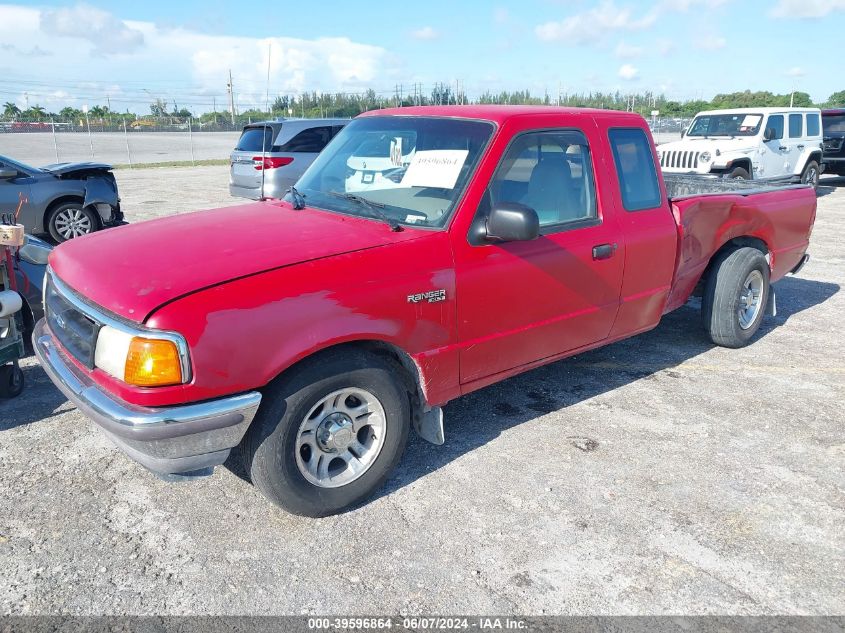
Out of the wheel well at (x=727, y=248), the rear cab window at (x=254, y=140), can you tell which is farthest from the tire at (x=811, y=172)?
the rear cab window at (x=254, y=140)

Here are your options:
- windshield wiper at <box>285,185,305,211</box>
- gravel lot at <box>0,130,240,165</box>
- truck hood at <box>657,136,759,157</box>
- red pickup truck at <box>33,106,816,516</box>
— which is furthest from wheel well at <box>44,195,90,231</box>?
gravel lot at <box>0,130,240,165</box>

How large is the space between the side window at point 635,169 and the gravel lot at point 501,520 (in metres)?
1.33

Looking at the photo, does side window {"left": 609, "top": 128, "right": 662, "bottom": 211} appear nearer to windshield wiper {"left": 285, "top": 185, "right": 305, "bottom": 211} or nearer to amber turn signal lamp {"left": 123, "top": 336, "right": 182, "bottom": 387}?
windshield wiper {"left": 285, "top": 185, "right": 305, "bottom": 211}

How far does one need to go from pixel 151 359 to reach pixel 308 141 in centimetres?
1008

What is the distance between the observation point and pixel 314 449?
10.4ft

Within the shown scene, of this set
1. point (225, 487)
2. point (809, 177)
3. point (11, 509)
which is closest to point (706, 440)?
point (225, 487)

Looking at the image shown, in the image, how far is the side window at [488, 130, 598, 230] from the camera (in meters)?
3.66

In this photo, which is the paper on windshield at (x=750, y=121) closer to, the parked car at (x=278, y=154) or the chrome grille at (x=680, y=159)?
the chrome grille at (x=680, y=159)

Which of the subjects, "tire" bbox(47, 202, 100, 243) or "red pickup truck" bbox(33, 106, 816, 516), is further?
"tire" bbox(47, 202, 100, 243)

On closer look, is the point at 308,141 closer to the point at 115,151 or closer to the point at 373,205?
the point at 373,205

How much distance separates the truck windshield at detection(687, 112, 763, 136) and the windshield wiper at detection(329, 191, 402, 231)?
42.1 feet

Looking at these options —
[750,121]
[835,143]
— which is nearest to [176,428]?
[750,121]

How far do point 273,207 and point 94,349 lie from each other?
1.51 m

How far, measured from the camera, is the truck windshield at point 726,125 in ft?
46.2
